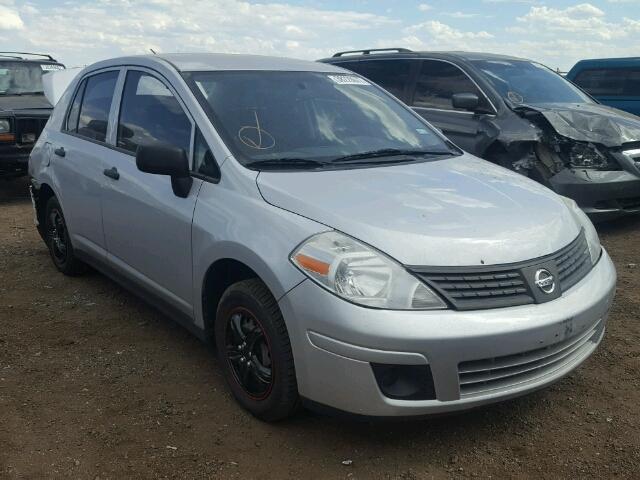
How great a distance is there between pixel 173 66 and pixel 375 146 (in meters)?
1.24

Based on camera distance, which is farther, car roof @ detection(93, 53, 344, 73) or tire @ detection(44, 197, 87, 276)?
tire @ detection(44, 197, 87, 276)

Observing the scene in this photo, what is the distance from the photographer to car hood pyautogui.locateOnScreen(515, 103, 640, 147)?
19.9 feet

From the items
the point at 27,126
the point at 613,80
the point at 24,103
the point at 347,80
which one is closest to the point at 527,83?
the point at 347,80

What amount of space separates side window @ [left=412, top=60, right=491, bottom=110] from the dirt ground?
3.46 m

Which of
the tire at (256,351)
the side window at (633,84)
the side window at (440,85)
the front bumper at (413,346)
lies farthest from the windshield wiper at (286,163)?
the side window at (633,84)

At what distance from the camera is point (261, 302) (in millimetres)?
2752

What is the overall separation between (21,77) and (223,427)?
8.54 meters

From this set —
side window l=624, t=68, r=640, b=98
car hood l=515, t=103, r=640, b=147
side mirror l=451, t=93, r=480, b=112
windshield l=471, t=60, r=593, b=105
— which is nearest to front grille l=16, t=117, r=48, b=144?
side mirror l=451, t=93, r=480, b=112

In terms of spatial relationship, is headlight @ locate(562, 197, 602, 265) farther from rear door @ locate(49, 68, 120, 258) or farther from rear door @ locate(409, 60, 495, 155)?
rear door @ locate(409, 60, 495, 155)

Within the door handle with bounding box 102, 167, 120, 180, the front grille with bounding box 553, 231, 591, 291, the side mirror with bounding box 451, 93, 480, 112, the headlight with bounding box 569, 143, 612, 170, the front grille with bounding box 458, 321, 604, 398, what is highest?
the side mirror with bounding box 451, 93, 480, 112

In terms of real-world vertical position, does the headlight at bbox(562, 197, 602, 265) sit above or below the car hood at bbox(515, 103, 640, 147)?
below

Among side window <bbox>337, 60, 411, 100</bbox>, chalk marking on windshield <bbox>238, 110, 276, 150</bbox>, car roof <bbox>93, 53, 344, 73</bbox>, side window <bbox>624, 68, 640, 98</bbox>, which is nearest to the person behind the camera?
chalk marking on windshield <bbox>238, 110, 276, 150</bbox>

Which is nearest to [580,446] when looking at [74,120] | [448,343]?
[448,343]

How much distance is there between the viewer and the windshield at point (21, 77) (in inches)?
374
